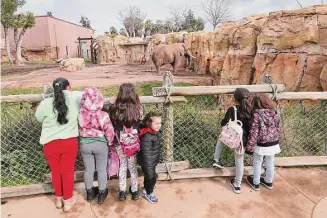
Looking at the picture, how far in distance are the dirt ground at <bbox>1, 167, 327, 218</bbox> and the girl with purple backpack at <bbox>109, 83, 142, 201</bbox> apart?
0.89ft

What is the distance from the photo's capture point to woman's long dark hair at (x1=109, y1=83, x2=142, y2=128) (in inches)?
101

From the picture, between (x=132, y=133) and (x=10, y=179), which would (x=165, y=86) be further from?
(x=10, y=179)

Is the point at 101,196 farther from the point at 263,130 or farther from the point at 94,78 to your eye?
the point at 94,78

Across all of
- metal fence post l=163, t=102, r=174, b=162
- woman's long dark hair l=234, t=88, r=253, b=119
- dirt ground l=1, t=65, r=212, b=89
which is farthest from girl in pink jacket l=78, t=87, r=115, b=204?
dirt ground l=1, t=65, r=212, b=89

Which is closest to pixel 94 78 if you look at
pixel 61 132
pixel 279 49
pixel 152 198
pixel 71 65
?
pixel 71 65

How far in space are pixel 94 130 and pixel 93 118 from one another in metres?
0.12

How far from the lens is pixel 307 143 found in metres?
4.06

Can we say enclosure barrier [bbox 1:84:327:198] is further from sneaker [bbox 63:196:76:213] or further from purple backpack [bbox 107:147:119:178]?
purple backpack [bbox 107:147:119:178]

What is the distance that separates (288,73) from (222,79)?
2502mm

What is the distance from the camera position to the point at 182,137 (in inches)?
151

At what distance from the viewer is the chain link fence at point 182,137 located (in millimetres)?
3254

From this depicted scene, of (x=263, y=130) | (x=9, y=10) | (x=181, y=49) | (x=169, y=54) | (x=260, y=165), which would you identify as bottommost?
(x=260, y=165)

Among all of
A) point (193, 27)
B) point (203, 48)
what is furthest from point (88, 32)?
point (203, 48)

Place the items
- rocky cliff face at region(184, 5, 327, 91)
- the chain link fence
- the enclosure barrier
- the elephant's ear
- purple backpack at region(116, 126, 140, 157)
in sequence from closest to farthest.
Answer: purple backpack at region(116, 126, 140, 157) → the enclosure barrier → the chain link fence → rocky cliff face at region(184, 5, 327, 91) → the elephant's ear
